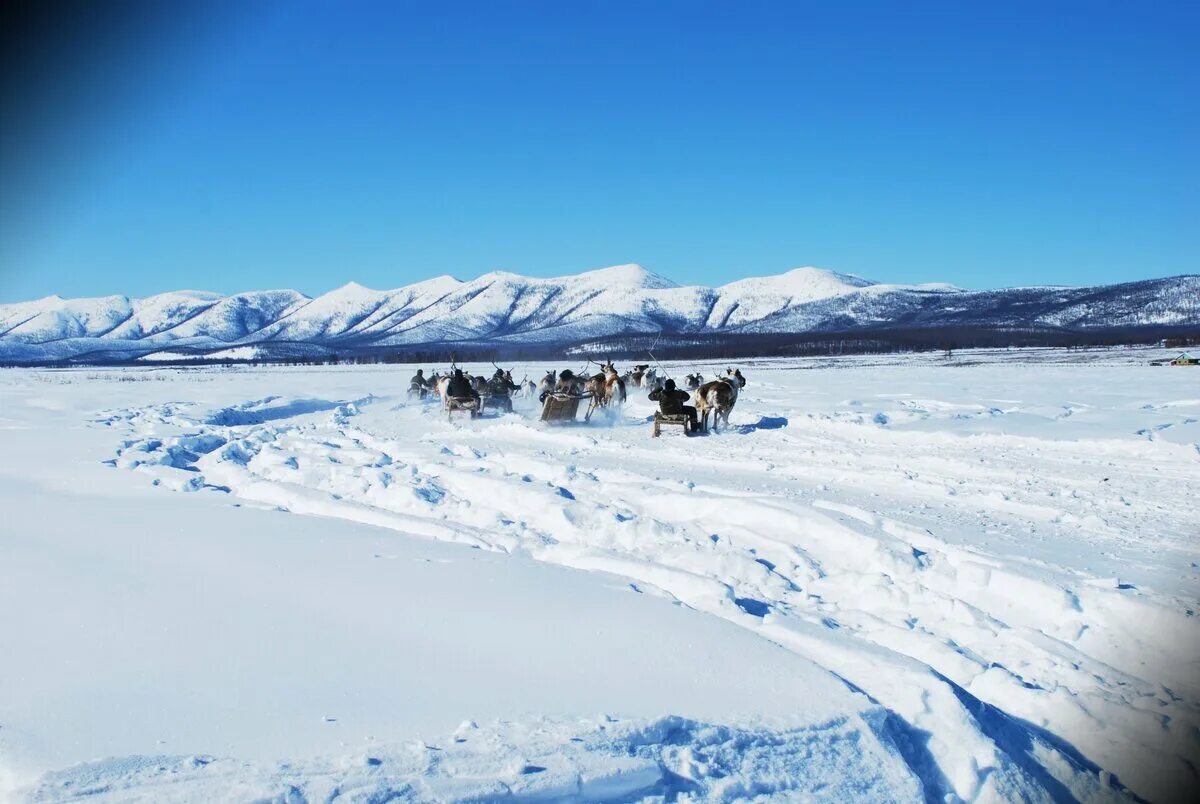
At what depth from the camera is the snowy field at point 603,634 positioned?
3.31m

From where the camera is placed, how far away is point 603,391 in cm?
1912

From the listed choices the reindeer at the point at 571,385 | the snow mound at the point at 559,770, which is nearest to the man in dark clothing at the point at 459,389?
the reindeer at the point at 571,385

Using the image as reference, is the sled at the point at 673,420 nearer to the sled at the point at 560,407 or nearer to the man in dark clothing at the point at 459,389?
the sled at the point at 560,407

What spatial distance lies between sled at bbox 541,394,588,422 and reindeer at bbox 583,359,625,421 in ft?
1.92

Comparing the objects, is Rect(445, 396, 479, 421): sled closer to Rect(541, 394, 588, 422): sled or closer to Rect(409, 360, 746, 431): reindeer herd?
Rect(409, 360, 746, 431): reindeer herd

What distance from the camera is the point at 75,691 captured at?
3.67 meters

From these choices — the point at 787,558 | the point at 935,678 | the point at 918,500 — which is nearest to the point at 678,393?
the point at 918,500

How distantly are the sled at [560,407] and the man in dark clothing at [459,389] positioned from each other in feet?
9.09

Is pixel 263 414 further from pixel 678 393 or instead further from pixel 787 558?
pixel 787 558

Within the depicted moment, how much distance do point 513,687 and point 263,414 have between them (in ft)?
76.8

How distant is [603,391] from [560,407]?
5.31 ft

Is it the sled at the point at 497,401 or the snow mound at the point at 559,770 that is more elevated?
the snow mound at the point at 559,770

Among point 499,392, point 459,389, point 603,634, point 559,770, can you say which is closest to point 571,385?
point 499,392

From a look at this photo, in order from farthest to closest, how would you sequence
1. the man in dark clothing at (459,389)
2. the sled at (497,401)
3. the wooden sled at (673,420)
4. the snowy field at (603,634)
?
1. the sled at (497,401)
2. the man in dark clothing at (459,389)
3. the wooden sled at (673,420)
4. the snowy field at (603,634)
